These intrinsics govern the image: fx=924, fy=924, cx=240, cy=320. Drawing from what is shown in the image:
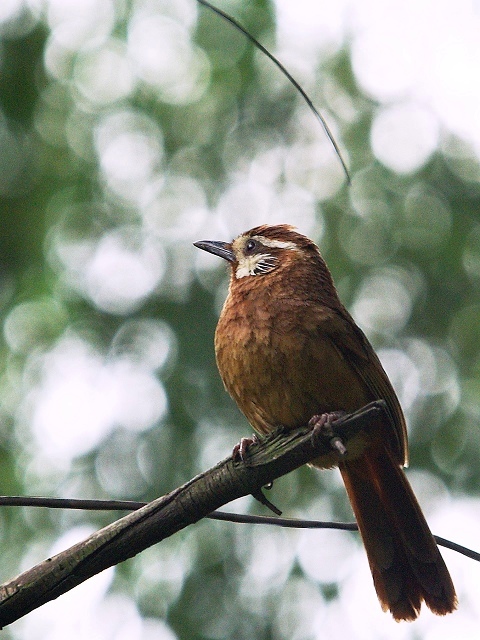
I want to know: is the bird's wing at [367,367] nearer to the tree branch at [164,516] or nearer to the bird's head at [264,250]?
the bird's head at [264,250]

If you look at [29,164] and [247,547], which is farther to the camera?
[29,164]

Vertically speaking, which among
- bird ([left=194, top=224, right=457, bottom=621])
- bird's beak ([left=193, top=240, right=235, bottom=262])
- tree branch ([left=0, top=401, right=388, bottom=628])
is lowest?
tree branch ([left=0, top=401, right=388, bottom=628])

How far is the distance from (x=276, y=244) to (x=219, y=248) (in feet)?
1.31

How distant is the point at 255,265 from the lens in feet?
15.2

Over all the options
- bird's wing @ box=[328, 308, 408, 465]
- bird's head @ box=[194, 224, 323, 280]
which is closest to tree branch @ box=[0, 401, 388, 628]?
bird's wing @ box=[328, 308, 408, 465]

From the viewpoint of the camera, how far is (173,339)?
24.4ft

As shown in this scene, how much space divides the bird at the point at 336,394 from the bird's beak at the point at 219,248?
0.59m

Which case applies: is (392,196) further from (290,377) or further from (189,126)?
(290,377)

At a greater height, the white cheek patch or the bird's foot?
the white cheek patch

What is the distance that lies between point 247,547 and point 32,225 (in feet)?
12.1

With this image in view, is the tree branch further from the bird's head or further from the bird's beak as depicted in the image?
the bird's beak

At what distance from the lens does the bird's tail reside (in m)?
3.84

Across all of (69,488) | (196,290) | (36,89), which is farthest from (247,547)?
(36,89)

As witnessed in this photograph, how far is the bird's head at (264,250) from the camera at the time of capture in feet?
14.9
